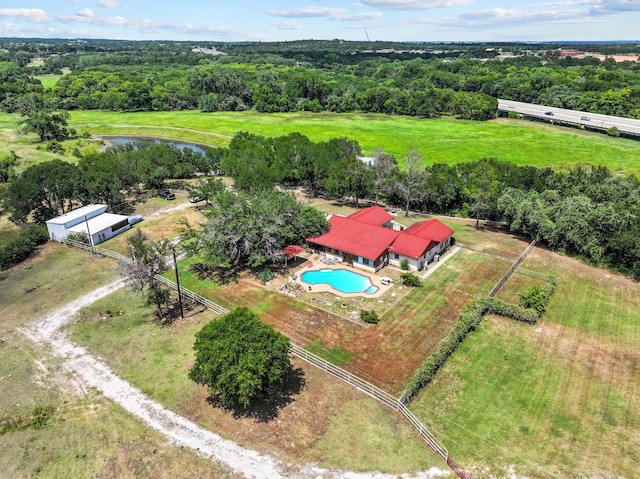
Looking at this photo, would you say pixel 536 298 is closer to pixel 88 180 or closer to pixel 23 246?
pixel 23 246

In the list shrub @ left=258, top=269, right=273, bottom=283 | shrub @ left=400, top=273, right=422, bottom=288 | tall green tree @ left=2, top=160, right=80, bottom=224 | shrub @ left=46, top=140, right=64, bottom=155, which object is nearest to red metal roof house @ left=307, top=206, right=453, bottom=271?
shrub @ left=400, top=273, right=422, bottom=288

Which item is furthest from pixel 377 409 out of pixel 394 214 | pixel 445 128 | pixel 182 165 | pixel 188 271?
pixel 445 128

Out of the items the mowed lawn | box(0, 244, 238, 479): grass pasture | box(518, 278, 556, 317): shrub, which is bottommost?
box(0, 244, 238, 479): grass pasture

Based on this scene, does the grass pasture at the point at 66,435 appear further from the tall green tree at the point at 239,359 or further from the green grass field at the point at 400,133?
the green grass field at the point at 400,133

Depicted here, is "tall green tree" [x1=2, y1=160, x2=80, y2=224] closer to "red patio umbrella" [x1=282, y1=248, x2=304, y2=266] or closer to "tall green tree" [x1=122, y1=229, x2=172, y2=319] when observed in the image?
"tall green tree" [x1=122, y1=229, x2=172, y2=319]

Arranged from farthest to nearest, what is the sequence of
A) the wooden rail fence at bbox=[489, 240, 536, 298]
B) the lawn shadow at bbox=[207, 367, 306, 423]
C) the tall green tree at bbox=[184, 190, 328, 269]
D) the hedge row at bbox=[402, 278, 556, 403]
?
the tall green tree at bbox=[184, 190, 328, 269] < the wooden rail fence at bbox=[489, 240, 536, 298] < the hedge row at bbox=[402, 278, 556, 403] < the lawn shadow at bbox=[207, 367, 306, 423]

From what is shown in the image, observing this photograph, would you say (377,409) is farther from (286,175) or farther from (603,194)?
(286,175)
